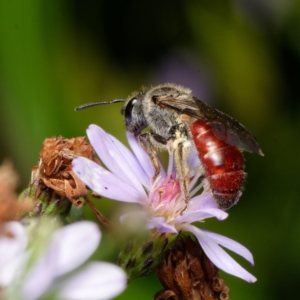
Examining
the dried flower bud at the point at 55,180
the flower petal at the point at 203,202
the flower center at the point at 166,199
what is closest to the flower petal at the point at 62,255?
the dried flower bud at the point at 55,180

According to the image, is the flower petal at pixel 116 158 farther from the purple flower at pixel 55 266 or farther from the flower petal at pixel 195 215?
the purple flower at pixel 55 266

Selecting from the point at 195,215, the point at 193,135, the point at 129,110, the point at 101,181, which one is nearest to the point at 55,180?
the point at 101,181

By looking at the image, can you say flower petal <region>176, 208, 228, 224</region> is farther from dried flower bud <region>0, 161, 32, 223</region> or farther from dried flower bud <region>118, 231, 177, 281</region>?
dried flower bud <region>0, 161, 32, 223</region>

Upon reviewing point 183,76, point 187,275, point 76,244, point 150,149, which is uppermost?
point 76,244

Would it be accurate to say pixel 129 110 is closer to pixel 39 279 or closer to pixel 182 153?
pixel 182 153

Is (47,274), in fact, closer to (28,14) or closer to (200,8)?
(28,14)

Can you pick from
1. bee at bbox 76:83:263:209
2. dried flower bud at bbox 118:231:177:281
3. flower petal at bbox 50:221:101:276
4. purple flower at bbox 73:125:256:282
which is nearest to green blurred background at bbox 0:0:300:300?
bee at bbox 76:83:263:209
